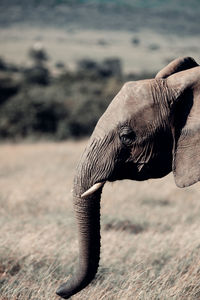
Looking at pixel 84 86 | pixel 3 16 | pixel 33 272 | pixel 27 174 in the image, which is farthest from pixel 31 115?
pixel 3 16

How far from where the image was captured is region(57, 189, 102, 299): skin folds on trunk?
339cm

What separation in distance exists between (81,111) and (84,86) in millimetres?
6607

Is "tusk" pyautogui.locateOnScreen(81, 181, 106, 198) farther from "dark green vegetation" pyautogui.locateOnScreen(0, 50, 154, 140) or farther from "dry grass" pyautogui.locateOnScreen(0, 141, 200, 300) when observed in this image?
"dark green vegetation" pyautogui.locateOnScreen(0, 50, 154, 140)

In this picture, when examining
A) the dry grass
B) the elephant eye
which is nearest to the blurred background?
the dry grass

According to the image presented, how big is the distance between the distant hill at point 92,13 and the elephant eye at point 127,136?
86.5m

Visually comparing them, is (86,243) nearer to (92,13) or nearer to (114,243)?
(114,243)

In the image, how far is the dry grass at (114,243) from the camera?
13.0ft

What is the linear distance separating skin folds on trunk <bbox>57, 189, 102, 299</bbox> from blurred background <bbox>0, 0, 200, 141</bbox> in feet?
62.1

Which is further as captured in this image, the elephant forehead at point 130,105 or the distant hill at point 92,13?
the distant hill at point 92,13

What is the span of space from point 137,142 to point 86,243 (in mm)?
800

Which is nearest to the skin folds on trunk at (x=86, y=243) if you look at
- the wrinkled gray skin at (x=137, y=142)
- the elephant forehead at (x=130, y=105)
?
the wrinkled gray skin at (x=137, y=142)

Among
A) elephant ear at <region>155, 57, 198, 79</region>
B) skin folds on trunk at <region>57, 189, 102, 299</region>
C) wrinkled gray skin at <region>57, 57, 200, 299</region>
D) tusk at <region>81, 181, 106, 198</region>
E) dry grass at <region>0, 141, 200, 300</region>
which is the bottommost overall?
dry grass at <region>0, 141, 200, 300</region>

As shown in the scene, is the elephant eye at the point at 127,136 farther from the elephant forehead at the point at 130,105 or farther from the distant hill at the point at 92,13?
the distant hill at the point at 92,13

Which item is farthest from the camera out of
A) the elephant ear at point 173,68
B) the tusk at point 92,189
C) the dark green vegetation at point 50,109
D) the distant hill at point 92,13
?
the distant hill at point 92,13
